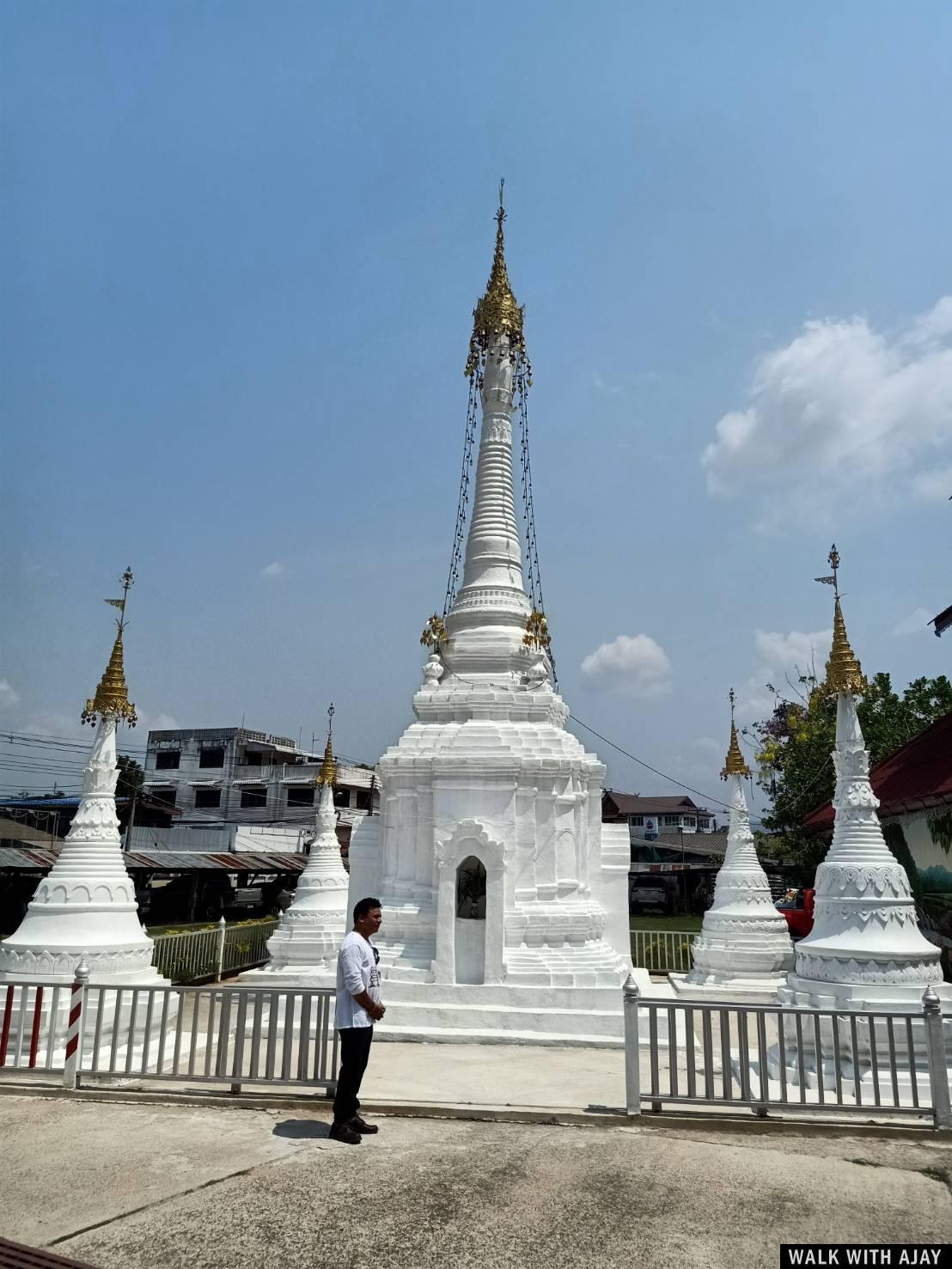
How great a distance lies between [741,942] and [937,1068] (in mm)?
12825

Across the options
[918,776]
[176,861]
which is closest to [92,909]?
[918,776]

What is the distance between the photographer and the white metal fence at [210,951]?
19109mm

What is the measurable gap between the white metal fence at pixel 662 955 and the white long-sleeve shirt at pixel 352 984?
1664 centimetres

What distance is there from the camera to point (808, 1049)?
11.0 m

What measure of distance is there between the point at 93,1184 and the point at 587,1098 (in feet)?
20.3

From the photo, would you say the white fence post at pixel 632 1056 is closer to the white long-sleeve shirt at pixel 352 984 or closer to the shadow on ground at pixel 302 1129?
the white long-sleeve shirt at pixel 352 984

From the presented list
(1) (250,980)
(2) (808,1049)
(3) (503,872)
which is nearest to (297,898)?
(1) (250,980)

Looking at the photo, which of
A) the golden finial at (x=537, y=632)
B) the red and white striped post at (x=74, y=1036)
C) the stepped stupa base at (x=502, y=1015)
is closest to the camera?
the red and white striped post at (x=74, y=1036)

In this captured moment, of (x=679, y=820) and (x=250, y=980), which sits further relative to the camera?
(x=679, y=820)

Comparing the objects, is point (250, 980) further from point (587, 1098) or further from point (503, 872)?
point (587, 1098)

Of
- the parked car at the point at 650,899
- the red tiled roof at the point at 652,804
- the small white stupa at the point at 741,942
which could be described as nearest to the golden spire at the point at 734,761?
the small white stupa at the point at 741,942

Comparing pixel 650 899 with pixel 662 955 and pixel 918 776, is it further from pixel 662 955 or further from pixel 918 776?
pixel 918 776

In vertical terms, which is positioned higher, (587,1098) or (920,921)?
(920,921)

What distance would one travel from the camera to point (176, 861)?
3425 cm
